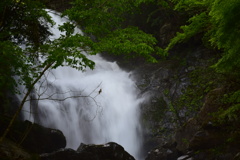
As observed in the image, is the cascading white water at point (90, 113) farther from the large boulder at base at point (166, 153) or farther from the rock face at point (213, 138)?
the rock face at point (213, 138)

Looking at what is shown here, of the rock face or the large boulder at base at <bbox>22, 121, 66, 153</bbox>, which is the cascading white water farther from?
the rock face

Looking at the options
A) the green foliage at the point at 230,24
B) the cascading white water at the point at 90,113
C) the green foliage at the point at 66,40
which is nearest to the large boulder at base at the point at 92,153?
the cascading white water at the point at 90,113

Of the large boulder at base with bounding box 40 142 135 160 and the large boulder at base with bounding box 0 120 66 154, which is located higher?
the large boulder at base with bounding box 0 120 66 154

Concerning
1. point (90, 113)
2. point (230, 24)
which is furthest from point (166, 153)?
point (230, 24)

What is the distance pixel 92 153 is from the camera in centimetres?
980

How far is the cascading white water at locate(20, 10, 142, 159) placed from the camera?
45.0 ft

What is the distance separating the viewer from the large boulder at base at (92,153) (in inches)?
364

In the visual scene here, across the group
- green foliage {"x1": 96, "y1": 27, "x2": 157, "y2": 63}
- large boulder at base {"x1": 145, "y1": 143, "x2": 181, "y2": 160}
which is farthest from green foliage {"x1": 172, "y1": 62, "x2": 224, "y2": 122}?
green foliage {"x1": 96, "y1": 27, "x2": 157, "y2": 63}

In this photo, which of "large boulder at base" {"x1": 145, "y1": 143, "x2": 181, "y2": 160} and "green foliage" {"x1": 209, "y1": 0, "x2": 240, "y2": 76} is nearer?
"green foliage" {"x1": 209, "y1": 0, "x2": 240, "y2": 76}

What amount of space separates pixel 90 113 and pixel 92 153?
19.0 ft

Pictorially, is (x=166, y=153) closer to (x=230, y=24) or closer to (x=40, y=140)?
(x=40, y=140)

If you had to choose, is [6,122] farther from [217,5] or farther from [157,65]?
[157,65]

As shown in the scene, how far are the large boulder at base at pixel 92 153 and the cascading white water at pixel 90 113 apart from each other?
280 cm

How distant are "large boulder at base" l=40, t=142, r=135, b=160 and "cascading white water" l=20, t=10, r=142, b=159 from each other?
2.80 meters
